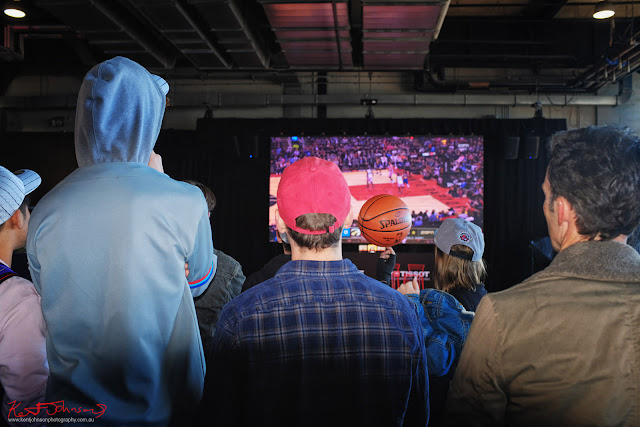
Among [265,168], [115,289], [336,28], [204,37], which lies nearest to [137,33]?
[204,37]

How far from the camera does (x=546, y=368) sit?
1.11 meters

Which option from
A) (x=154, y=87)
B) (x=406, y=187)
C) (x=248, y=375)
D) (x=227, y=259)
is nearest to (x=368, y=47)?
(x=406, y=187)

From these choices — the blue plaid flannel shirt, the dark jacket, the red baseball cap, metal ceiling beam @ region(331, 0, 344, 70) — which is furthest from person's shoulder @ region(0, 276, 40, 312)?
metal ceiling beam @ region(331, 0, 344, 70)

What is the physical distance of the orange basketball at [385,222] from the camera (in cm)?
351

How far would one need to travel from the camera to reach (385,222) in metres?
3.57

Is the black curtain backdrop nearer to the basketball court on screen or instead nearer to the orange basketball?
the basketball court on screen

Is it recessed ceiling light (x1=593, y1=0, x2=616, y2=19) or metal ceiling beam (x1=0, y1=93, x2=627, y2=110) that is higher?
recessed ceiling light (x1=593, y1=0, x2=616, y2=19)

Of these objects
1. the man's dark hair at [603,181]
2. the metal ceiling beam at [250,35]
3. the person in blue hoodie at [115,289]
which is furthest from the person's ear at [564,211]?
the metal ceiling beam at [250,35]

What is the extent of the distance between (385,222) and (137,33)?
499cm

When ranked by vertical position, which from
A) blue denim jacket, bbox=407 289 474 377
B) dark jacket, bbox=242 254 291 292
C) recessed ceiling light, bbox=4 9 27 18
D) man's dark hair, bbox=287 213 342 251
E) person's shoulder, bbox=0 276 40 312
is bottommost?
blue denim jacket, bbox=407 289 474 377

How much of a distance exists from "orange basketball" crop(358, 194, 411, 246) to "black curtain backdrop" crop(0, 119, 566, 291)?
184 inches

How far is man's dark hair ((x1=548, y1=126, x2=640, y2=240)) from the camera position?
1160 millimetres

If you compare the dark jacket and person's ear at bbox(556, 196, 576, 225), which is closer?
person's ear at bbox(556, 196, 576, 225)

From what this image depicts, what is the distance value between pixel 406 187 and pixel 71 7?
570cm
